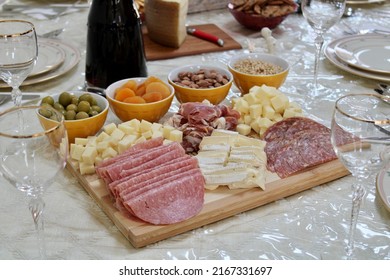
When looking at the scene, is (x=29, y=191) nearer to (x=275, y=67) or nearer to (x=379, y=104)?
(x=379, y=104)

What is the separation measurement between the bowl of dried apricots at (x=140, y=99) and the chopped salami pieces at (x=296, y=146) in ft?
0.83

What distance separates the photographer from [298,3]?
194cm

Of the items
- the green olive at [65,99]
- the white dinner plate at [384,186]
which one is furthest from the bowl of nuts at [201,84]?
the white dinner plate at [384,186]

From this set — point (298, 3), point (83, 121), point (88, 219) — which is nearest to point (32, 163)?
point (88, 219)

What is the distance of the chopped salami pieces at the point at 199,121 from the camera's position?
1.13 metres

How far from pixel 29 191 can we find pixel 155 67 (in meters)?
0.86

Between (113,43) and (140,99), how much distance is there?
0.61ft

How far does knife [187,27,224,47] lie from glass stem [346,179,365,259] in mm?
915

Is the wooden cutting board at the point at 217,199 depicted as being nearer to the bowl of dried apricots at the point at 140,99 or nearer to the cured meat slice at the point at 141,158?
the cured meat slice at the point at 141,158

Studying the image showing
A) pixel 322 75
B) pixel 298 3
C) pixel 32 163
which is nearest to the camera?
pixel 32 163

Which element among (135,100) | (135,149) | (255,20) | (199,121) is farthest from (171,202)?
(255,20)

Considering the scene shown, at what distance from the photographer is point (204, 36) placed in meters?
1.75

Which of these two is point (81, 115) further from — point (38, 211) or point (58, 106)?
point (38, 211)

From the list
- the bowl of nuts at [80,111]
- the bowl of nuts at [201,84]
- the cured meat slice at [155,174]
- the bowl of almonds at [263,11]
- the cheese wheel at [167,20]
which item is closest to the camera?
the cured meat slice at [155,174]
